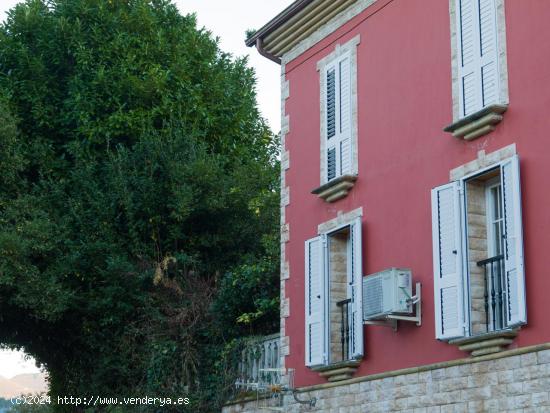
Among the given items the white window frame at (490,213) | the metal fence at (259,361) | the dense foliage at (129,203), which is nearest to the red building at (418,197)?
the white window frame at (490,213)

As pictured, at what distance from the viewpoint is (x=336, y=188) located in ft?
48.8

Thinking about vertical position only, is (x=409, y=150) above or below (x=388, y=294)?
above

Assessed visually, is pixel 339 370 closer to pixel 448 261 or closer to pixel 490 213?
pixel 448 261

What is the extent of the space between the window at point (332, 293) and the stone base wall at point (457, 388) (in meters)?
0.51

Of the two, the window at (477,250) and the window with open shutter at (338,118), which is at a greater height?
the window with open shutter at (338,118)

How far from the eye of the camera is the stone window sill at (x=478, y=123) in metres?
11.9

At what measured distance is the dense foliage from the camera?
19.1 meters

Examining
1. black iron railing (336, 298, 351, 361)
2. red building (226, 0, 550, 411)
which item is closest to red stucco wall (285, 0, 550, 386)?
red building (226, 0, 550, 411)

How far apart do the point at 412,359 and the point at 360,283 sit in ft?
4.69

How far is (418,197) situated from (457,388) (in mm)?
2539

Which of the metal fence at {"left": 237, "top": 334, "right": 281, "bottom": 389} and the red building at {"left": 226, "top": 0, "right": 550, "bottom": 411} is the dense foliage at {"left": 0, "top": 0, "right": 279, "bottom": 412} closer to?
the metal fence at {"left": 237, "top": 334, "right": 281, "bottom": 389}

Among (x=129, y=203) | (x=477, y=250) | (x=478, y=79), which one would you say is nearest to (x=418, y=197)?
(x=477, y=250)

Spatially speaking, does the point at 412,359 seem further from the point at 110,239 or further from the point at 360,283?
the point at 110,239

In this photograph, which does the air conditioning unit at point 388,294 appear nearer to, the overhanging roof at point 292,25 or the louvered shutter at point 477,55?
the louvered shutter at point 477,55
